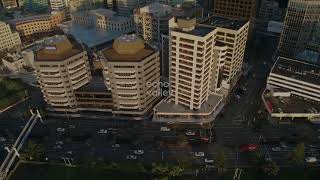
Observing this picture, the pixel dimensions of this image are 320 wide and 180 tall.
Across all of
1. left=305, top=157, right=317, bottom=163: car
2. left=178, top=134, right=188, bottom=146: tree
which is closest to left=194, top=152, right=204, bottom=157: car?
left=178, top=134, right=188, bottom=146: tree

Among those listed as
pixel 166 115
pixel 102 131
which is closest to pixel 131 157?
pixel 102 131

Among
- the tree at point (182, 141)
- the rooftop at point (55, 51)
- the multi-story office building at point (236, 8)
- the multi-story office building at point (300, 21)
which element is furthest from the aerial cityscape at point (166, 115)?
the multi-story office building at point (300, 21)

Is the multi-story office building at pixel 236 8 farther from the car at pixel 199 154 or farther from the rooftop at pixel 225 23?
the car at pixel 199 154

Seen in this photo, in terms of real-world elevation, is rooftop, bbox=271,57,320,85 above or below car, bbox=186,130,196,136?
above

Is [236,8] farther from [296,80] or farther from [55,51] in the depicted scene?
[55,51]

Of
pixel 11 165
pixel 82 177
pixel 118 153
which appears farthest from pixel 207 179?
pixel 11 165

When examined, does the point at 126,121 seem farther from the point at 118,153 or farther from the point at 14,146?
the point at 14,146

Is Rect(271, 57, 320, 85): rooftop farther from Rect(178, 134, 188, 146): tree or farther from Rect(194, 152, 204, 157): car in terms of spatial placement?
Rect(194, 152, 204, 157): car
